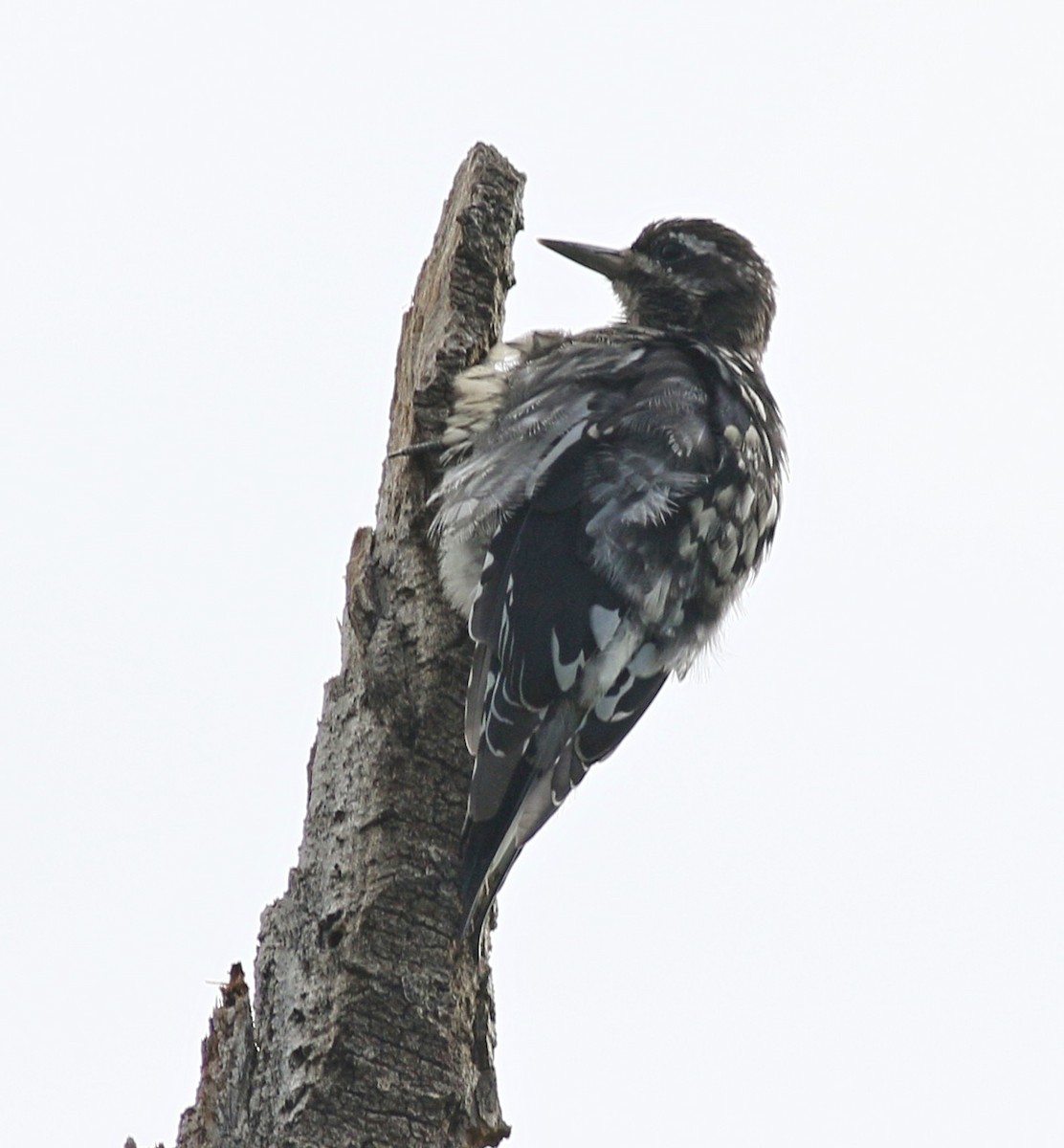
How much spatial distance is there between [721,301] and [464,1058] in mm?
2454

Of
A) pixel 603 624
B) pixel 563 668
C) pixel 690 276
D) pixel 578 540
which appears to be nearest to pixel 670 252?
pixel 690 276

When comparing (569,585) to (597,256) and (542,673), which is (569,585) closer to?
(542,673)

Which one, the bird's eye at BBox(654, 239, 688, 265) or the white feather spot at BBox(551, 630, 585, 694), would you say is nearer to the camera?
the white feather spot at BBox(551, 630, 585, 694)

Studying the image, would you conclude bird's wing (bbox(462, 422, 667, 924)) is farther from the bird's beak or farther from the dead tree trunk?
the bird's beak

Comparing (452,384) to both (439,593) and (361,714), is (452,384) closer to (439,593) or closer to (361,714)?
(439,593)

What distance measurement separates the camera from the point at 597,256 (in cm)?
465

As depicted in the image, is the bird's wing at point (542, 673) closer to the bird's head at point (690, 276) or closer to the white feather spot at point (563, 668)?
the white feather spot at point (563, 668)

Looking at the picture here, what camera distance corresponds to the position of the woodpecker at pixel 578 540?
321cm

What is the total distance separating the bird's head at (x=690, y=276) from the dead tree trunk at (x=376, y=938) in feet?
4.48

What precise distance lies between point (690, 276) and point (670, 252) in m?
0.10

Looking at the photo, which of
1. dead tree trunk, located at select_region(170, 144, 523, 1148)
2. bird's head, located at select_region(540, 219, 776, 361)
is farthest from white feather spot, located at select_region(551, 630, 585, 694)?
bird's head, located at select_region(540, 219, 776, 361)

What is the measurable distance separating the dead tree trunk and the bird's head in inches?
53.8

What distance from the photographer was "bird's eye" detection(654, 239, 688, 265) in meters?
4.61

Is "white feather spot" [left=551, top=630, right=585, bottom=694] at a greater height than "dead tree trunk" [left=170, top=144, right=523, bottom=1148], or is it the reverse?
"white feather spot" [left=551, top=630, right=585, bottom=694]
